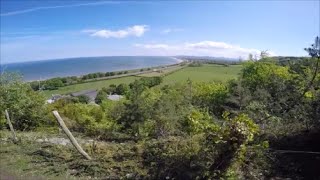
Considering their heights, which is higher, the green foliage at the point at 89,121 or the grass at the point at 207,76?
the green foliage at the point at 89,121

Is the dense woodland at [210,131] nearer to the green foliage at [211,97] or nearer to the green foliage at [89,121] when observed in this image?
the green foliage at [89,121]

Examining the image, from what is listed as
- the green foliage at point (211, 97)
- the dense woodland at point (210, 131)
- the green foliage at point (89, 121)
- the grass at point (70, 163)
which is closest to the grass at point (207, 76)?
the green foliage at point (211, 97)

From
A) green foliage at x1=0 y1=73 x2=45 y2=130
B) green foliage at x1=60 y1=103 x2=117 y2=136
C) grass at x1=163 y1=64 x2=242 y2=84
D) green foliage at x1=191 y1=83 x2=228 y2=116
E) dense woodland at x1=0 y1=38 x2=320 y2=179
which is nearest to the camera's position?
dense woodland at x1=0 y1=38 x2=320 y2=179

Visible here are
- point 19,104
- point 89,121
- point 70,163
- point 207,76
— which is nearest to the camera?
point 70,163

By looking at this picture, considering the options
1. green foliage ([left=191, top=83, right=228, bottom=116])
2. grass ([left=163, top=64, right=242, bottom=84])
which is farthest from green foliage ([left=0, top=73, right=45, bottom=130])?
grass ([left=163, top=64, right=242, bottom=84])

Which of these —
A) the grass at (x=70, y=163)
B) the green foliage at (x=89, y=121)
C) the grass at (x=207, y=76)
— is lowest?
the grass at (x=207, y=76)

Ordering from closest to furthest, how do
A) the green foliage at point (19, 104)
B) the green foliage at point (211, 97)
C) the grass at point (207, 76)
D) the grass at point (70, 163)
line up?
the grass at point (70, 163)
the green foliage at point (19, 104)
the green foliage at point (211, 97)
the grass at point (207, 76)

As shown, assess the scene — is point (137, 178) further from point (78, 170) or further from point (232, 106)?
point (232, 106)

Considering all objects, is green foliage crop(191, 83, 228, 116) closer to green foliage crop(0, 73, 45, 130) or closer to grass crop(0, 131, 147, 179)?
green foliage crop(0, 73, 45, 130)

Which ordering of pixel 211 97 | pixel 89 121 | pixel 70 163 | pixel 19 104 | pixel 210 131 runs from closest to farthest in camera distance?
1. pixel 210 131
2. pixel 70 163
3. pixel 19 104
4. pixel 89 121
5. pixel 211 97

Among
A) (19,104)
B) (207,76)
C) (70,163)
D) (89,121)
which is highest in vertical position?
(19,104)

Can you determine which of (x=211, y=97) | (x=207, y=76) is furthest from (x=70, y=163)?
(x=207, y=76)

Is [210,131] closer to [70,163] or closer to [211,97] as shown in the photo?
[70,163]
